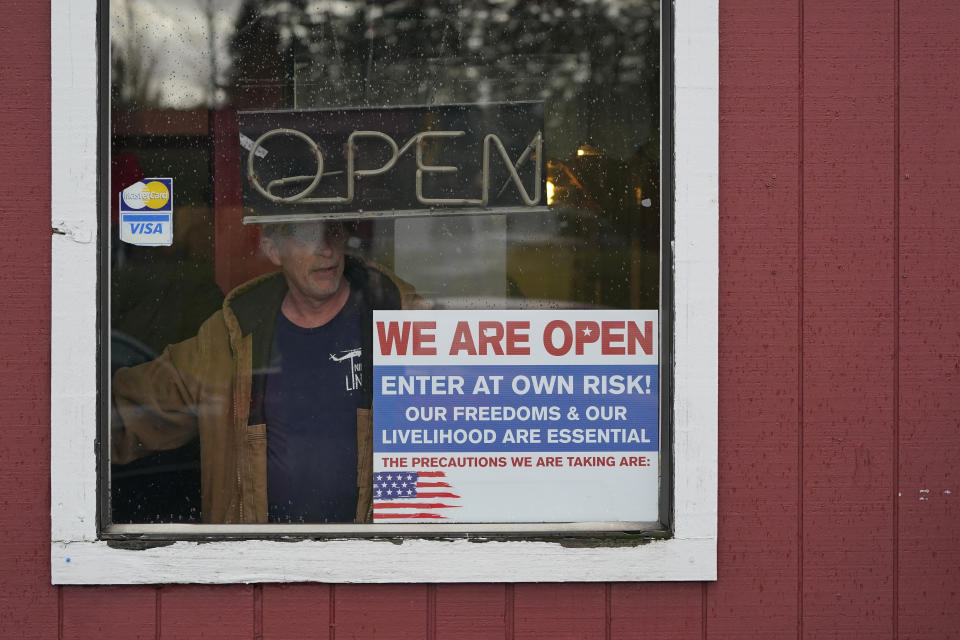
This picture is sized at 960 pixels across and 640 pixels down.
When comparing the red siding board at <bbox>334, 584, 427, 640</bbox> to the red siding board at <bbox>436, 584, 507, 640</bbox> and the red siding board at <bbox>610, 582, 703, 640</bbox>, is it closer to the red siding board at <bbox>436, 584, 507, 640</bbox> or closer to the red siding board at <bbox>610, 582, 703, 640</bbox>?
the red siding board at <bbox>436, 584, 507, 640</bbox>

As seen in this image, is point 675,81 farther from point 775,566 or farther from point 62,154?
point 62,154

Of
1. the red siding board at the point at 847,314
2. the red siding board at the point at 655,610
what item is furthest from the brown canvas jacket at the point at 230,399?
the red siding board at the point at 847,314

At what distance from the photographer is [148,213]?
288 centimetres

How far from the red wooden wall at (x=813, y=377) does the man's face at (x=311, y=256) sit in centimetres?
92

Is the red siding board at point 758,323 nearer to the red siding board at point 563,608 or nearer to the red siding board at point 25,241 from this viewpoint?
the red siding board at point 563,608

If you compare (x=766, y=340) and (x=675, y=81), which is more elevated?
(x=675, y=81)

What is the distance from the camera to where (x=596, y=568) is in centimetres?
287

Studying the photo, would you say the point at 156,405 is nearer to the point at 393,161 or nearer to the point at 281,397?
the point at 281,397

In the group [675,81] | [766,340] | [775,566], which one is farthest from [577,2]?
[775,566]

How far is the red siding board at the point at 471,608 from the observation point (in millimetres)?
2891

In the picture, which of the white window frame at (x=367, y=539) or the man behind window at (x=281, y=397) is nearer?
the white window frame at (x=367, y=539)

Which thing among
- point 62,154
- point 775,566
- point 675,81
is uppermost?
point 675,81

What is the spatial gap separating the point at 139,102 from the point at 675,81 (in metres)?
1.62

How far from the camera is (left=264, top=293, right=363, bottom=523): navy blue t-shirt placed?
293 cm
